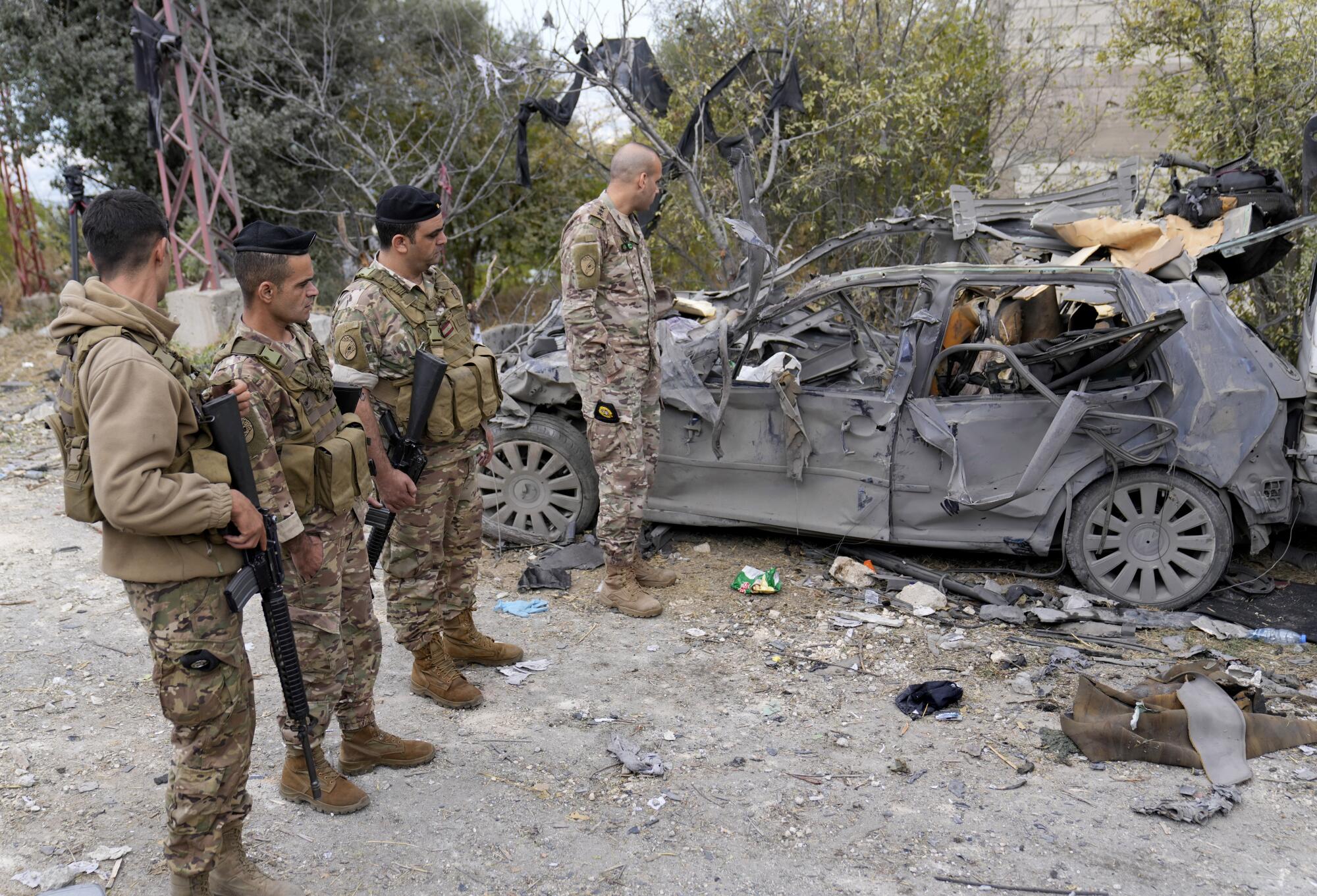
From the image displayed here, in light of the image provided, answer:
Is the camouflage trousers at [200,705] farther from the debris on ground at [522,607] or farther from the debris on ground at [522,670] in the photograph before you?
the debris on ground at [522,607]

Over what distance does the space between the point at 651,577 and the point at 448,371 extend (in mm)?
1877

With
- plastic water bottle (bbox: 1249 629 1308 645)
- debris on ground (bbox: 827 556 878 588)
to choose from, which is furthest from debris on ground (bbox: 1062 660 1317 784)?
debris on ground (bbox: 827 556 878 588)

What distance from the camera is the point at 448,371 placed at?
3768 mm

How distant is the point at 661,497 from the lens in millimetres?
5453

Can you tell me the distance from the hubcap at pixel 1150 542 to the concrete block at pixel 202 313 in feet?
28.1

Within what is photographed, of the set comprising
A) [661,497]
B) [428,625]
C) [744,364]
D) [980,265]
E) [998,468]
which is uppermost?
[980,265]

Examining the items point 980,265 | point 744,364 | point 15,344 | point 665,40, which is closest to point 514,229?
point 665,40

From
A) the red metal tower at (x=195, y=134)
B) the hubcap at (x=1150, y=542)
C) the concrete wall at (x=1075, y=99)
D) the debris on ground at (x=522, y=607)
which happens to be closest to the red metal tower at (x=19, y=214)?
the red metal tower at (x=195, y=134)

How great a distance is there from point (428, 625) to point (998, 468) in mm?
2814

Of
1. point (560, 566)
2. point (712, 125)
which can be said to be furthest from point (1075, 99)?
point (560, 566)

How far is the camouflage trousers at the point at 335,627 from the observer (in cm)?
301

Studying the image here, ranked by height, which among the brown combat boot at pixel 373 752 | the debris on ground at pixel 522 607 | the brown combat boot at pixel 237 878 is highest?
the debris on ground at pixel 522 607

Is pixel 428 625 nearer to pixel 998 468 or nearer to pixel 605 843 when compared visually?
pixel 605 843

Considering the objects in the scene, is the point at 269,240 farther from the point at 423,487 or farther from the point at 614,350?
the point at 614,350
